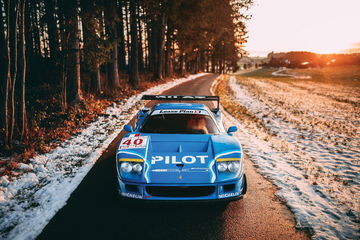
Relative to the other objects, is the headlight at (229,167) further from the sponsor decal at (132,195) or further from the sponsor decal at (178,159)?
the sponsor decal at (132,195)

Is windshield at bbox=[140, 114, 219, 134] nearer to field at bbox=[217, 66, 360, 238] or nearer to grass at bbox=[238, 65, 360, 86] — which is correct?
field at bbox=[217, 66, 360, 238]

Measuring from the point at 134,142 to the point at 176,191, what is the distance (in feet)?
3.53

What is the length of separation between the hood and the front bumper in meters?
0.08

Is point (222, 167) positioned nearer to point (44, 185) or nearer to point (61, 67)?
point (44, 185)

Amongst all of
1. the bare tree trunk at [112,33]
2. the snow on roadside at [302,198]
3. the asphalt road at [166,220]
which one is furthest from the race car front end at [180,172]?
the bare tree trunk at [112,33]

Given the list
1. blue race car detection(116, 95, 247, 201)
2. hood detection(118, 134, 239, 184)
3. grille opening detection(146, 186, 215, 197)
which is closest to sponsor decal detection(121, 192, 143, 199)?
blue race car detection(116, 95, 247, 201)

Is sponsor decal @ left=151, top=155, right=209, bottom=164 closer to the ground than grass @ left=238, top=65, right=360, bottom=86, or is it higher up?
closer to the ground

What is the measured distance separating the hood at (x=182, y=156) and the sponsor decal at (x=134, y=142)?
0.07 meters

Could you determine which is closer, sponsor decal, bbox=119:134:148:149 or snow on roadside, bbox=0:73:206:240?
snow on roadside, bbox=0:73:206:240

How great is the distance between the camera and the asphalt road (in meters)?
2.94

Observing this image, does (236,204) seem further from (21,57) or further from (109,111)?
(109,111)

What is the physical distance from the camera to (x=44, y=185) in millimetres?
4156

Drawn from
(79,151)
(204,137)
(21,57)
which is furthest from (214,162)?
(21,57)

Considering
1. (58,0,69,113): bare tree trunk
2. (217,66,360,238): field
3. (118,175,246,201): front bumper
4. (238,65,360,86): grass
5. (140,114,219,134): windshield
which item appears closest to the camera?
(118,175,246,201): front bumper
